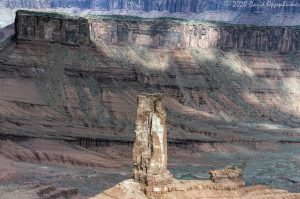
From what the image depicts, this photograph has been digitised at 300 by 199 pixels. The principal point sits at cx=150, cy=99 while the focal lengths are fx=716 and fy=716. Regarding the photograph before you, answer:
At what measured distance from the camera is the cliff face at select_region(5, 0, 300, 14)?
171 m

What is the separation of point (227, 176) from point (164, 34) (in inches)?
3025

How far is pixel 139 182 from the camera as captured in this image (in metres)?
34.7

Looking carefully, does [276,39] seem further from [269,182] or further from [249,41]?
[269,182]

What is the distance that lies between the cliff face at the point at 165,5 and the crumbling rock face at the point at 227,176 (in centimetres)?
13466

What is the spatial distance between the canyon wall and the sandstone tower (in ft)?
195

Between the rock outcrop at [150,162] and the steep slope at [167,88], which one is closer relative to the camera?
the rock outcrop at [150,162]

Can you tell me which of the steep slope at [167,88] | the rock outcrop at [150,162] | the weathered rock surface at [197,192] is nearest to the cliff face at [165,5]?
the steep slope at [167,88]

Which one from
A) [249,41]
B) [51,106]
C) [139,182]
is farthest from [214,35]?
[139,182]

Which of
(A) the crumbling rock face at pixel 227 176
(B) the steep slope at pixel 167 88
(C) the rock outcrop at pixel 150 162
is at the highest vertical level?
(C) the rock outcrop at pixel 150 162

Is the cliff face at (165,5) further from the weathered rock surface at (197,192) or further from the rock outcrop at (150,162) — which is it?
the rock outcrop at (150,162)

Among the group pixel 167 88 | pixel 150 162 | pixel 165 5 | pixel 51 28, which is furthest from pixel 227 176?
pixel 165 5

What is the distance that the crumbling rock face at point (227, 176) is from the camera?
3750cm

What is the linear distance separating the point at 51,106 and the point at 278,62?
5015 cm

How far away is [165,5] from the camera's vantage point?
18175 centimetres
